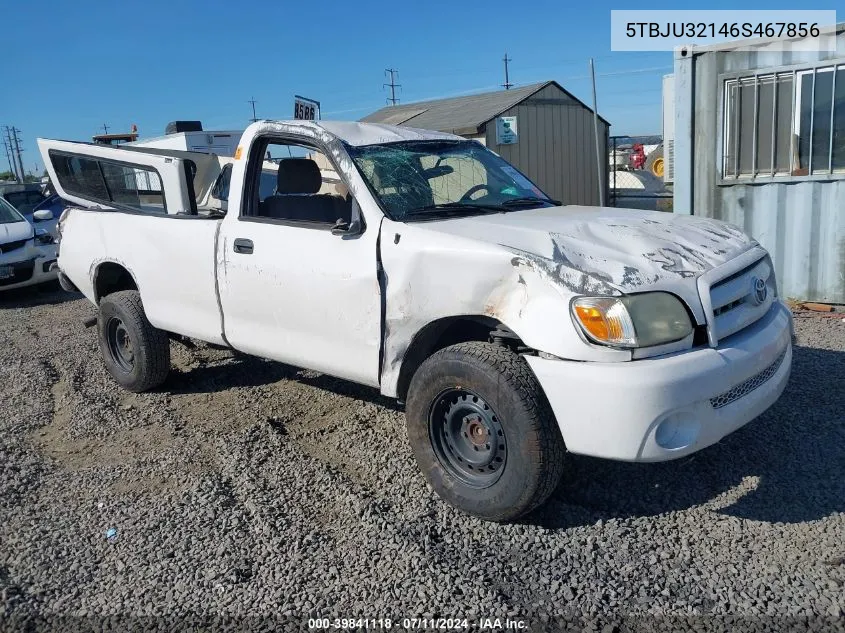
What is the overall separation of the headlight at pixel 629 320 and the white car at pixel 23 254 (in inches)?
382

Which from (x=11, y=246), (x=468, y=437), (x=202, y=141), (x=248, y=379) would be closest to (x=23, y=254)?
(x=11, y=246)

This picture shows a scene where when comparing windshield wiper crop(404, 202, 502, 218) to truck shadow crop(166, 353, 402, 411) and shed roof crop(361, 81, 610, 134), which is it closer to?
truck shadow crop(166, 353, 402, 411)

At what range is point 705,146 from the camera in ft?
26.8

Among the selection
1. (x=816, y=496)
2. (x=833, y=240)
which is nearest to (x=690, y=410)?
(x=816, y=496)

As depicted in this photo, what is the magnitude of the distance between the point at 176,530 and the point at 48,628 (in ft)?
2.54

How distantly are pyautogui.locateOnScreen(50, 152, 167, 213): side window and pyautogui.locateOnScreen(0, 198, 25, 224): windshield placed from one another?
259 inches

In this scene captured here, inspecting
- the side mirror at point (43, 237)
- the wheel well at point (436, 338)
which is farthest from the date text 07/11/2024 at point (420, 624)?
the side mirror at point (43, 237)

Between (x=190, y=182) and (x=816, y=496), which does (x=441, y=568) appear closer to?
(x=816, y=496)

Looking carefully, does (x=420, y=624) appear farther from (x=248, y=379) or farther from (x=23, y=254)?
(x=23, y=254)

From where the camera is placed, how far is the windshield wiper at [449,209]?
409cm

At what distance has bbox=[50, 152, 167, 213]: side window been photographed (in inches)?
227

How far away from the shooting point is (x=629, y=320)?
10.2 feet

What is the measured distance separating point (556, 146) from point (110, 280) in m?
12.2

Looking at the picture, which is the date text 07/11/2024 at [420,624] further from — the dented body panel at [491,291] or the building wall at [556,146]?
the building wall at [556,146]
